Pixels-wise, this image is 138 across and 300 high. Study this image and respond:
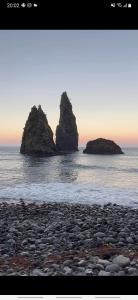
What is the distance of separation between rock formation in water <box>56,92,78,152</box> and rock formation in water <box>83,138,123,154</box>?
39.6 ft

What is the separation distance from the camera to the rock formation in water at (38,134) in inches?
3359

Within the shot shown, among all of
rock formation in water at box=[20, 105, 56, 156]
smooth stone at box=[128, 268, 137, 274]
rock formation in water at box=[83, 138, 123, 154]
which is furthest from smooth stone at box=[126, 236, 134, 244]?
rock formation in water at box=[83, 138, 123, 154]

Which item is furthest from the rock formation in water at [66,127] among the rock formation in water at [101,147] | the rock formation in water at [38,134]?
the rock formation in water at [38,134]

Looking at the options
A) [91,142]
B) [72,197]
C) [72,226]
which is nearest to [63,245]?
[72,226]

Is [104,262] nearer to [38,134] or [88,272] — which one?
[88,272]

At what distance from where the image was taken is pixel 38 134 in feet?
283

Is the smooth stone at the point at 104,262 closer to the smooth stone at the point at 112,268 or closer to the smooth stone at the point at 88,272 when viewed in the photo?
the smooth stone at the point at 112,268

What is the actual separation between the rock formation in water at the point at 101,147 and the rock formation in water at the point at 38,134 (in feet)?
45.1

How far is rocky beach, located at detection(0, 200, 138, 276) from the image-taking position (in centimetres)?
673

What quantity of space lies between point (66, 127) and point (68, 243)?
104672 mm

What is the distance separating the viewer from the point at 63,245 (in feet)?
28.7
